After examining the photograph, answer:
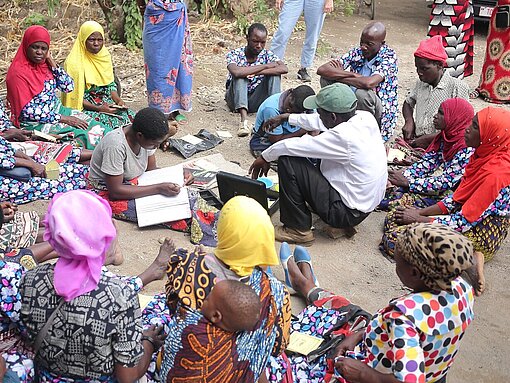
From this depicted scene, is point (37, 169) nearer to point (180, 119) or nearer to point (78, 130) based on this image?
point (78, 130)

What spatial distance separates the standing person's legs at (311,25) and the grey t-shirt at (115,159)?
3571 mm

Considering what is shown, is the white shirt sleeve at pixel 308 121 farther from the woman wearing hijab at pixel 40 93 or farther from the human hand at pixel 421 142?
the woman wearing hijab at pixel 40 93

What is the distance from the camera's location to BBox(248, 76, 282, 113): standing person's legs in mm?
6316

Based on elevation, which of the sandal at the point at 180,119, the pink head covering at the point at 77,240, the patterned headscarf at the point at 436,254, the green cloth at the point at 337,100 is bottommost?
the sandal at the point at 180,119

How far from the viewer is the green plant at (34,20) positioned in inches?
344

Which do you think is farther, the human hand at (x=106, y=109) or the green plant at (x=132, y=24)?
the green plant at (x=132, y=24)

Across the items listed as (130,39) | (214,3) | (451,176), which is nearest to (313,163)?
(451,176)

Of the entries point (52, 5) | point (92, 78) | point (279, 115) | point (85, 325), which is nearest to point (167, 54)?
point (92, 78)

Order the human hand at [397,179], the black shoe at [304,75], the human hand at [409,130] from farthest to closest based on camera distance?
the black shoe at [304,75] < the human hand at [409,130] < the human hand at [397,179]

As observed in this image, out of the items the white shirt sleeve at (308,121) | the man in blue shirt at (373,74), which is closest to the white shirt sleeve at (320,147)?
the white shirt sleeve at (308,121)

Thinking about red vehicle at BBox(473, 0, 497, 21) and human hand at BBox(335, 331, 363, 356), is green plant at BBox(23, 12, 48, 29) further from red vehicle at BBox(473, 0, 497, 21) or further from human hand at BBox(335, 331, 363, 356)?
human hand at BBox(335, 331, 363, 356)

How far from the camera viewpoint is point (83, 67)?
226 inches

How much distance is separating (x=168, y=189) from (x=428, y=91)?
265 cm

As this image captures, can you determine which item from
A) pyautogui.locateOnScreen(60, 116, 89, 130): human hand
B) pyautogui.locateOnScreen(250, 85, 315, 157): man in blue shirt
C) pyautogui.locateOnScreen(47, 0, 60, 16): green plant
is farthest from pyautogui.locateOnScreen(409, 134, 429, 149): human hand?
pyautogui.locateOnScreen(47, 0, 60, 16): green plant
